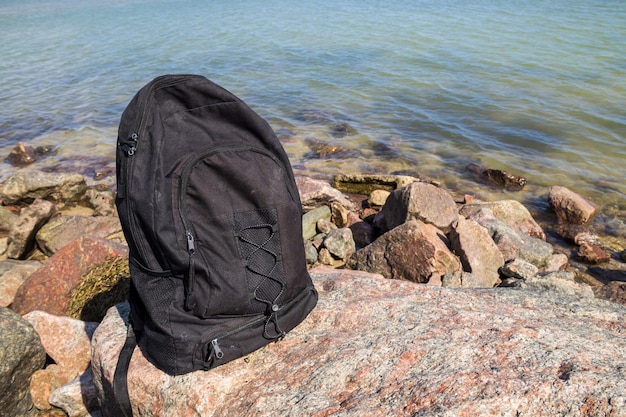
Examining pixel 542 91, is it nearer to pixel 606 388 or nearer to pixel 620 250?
pixel 620 250

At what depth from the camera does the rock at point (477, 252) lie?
18.0 ft

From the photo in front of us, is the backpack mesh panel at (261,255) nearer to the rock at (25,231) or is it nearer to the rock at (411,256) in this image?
the rock at (411,256)

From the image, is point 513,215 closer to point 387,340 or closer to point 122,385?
point 387,340

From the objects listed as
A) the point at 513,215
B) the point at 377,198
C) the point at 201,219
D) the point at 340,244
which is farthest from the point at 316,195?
the point at 201,219

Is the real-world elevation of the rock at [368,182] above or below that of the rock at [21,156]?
above

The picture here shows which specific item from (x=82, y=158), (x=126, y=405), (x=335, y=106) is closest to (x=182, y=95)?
(x=126, y=405)

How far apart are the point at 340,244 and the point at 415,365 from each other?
146 inches

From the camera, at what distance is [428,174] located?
958 cm

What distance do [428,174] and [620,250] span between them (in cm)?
357

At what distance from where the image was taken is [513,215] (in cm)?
742

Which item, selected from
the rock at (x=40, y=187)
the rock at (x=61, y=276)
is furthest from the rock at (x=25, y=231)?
the rock at (x=61, y=276)

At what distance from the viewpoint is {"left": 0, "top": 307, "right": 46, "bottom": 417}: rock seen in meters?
3.43

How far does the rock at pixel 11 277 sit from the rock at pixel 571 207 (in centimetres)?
750

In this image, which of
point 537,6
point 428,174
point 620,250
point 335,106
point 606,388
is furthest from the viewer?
point 537,6
